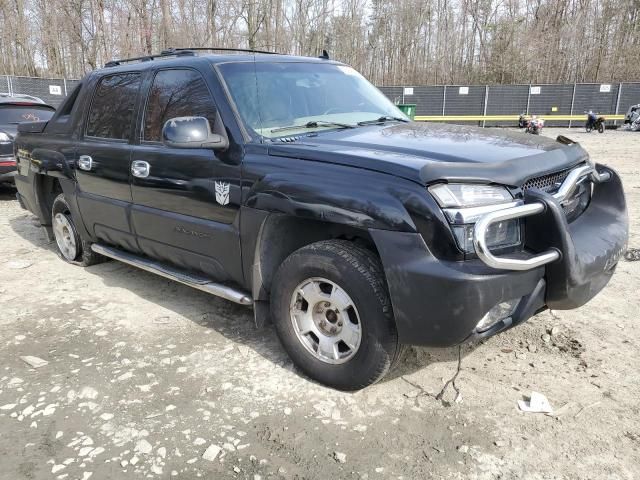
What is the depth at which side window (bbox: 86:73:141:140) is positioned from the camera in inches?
168

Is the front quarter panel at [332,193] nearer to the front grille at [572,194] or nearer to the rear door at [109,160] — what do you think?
the front grille at [572,194]

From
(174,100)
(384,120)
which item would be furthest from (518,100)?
(174,100)

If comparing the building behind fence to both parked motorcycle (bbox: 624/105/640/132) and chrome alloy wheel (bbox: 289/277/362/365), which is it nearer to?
parked motorcycle (bbox: 624/105/640/132)

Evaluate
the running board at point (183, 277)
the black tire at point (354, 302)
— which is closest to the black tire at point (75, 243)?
the running board at point (183, 277)

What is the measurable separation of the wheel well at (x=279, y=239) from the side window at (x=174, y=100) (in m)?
0.83

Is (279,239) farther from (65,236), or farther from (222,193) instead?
(65,236)

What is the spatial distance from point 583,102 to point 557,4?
11.0 meters

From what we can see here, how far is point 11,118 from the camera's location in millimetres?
8828

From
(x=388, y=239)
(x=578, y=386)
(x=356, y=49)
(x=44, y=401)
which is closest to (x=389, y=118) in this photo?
(x=388, y=239)

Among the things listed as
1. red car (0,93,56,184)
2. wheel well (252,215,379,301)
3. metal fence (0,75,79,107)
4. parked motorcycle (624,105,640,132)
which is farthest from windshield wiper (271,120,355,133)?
parked motorcycle (624,105,640,132)

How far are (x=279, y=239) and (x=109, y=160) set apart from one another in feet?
6.27

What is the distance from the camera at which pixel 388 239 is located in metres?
2.59

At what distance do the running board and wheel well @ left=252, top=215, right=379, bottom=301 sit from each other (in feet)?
0.54

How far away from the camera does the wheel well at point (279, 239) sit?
3189mm
